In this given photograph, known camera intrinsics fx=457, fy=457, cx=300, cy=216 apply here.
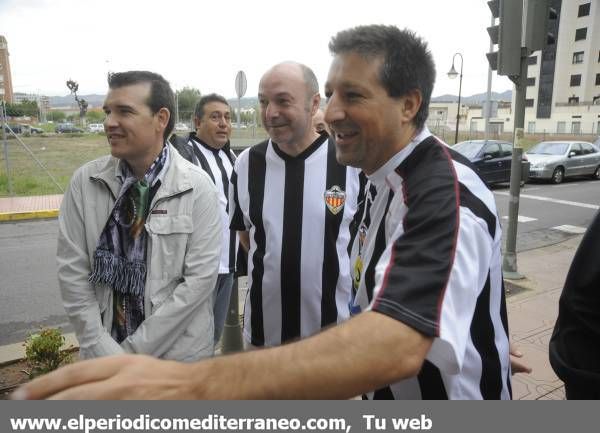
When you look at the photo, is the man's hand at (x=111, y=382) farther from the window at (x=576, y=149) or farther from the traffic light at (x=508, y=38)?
the window at (x=576, y=149)

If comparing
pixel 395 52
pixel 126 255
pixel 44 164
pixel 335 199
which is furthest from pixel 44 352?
pixel 44 164

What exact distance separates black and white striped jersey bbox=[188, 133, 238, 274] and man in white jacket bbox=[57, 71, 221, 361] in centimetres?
112

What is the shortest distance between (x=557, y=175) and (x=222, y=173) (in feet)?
52.7

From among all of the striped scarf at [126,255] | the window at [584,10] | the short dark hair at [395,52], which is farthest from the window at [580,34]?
the striped scarf at [126,255]

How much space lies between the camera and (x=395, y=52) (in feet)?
4.26

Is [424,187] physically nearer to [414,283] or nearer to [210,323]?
[414,283]

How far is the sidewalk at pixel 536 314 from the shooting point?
331 cm

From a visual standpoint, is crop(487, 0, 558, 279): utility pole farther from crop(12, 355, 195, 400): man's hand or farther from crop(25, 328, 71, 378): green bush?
crop(12, 355, 195, 400): man's hand

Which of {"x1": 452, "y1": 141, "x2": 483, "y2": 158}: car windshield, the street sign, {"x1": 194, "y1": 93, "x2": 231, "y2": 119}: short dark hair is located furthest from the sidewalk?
the street sign

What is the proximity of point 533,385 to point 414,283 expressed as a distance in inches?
117

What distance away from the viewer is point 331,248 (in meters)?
2.37

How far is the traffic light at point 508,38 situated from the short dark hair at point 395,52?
427 centimetres

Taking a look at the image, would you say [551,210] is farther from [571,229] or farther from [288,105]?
[288,105]

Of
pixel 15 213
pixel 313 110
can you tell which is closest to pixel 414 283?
pixel 313 110
